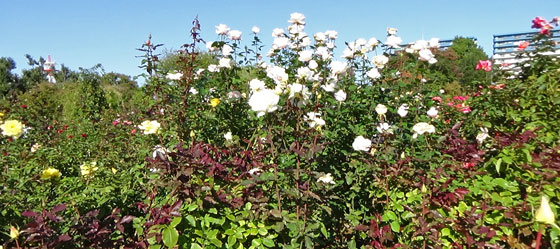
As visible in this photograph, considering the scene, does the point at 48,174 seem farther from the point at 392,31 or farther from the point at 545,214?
the point at 392,31

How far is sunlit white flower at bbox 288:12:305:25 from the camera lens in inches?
133

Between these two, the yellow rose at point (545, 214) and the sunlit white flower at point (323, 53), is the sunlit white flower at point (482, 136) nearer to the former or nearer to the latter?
the sunlit white flower at point (323, 53)

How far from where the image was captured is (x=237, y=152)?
240 cm

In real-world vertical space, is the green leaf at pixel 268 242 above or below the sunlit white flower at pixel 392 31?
below

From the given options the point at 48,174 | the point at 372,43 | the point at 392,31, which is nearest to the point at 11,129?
the point at 48,174

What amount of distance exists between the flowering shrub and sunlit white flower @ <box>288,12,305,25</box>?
0.07 ft

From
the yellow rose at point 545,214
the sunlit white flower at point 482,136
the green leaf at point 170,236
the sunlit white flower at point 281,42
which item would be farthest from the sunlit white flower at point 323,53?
the yellow rose at point 545,214

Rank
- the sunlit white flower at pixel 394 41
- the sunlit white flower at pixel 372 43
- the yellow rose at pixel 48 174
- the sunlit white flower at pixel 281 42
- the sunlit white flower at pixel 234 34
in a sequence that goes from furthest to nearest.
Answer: the sunlit white flower at pixel 234 34 → the sunlit white flower at pixel 281 42 → the sunlit white flower at pixel 372 43 → the sunlit white flower at pixel 394 41 → the yellow rose at pixel 48 174

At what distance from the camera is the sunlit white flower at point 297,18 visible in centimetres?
338

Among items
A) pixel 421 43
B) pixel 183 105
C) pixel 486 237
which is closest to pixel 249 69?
pixel 183 105

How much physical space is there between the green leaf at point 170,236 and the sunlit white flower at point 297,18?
2240 mm

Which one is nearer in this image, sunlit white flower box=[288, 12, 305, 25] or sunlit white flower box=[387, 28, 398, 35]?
sunlit white flower box=[387, 28, 398, 35]

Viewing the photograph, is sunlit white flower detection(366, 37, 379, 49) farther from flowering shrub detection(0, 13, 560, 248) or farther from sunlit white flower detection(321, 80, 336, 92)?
sunlit white flower detection(321, 80, 336, 92)

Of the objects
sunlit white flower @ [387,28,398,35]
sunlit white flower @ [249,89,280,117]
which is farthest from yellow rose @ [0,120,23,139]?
sunlit white flower @ [387,28,398,35]
